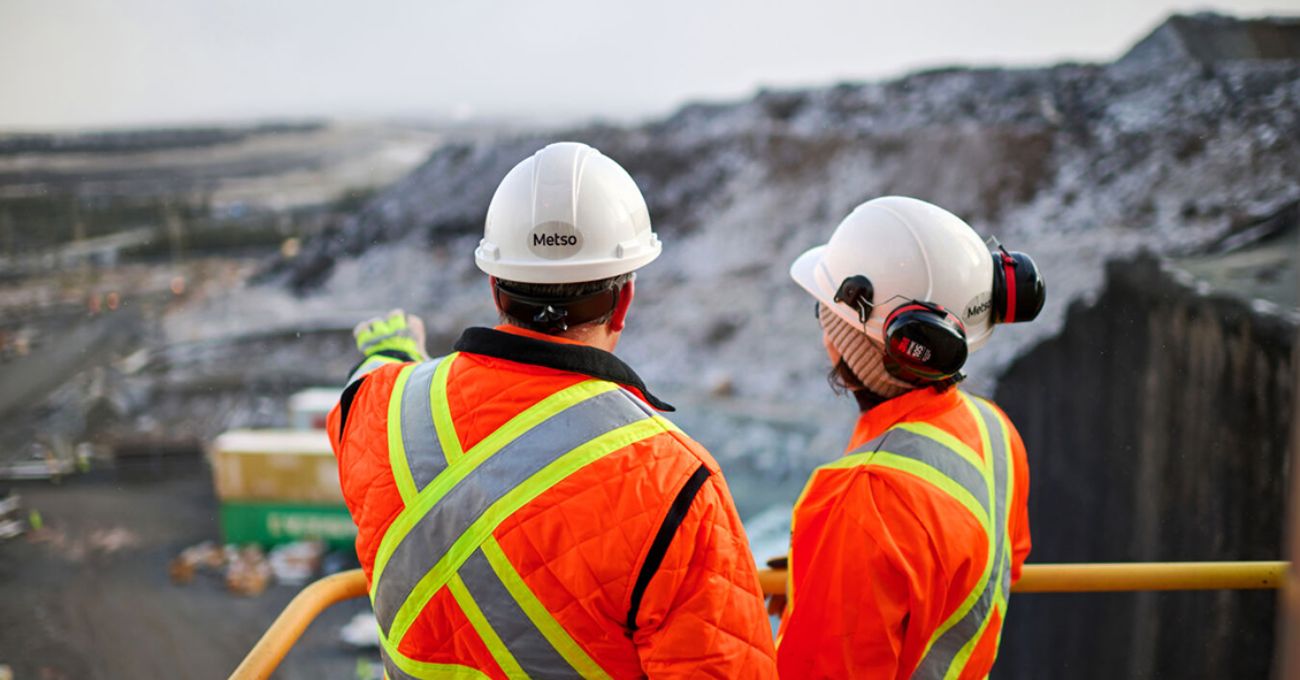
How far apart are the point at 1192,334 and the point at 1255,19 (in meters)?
7.73

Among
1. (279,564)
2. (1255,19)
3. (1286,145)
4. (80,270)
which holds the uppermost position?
(1255,19)

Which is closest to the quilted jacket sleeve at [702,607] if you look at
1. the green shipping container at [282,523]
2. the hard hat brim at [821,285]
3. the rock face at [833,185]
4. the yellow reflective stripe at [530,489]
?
the yellow reflective stripe at [530,489]

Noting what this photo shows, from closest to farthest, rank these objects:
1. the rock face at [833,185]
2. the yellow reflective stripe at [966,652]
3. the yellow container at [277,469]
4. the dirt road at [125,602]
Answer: the yellow reflective stripe at [966,652]
the dirt road at [125,602]
the yellow container at [277,469]
the rock face at [833,185]

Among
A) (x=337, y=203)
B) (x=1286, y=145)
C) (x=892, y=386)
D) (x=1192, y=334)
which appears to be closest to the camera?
(x=892, y=386)

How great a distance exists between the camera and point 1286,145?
10.4m

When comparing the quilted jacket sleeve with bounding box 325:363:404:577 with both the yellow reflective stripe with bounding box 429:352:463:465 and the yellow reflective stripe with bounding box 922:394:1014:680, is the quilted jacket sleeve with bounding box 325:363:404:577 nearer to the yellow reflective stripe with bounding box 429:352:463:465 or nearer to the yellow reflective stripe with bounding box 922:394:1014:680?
the yellow reflective stripe with bounding box 429:352:463:465

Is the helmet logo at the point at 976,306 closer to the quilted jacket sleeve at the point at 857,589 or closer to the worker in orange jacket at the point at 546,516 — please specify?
the quilted jacket sleeve at the point at 857,589

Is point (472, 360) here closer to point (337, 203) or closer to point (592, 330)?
point (592, 330)

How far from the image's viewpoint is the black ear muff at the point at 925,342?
134 centimetres

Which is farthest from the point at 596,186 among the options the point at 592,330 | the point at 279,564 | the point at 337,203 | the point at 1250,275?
the point at 337,203

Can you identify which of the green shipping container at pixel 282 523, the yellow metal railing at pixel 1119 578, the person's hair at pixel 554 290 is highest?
the person's hair at pixel 554 290

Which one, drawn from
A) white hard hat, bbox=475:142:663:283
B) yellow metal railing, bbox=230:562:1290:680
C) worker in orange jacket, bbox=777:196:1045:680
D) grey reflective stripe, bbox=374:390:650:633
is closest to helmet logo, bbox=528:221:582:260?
white hard hat, bbox=475:142:663:283

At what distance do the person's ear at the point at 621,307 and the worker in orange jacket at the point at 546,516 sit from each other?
0.03m

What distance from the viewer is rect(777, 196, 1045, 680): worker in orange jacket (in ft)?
4.18
